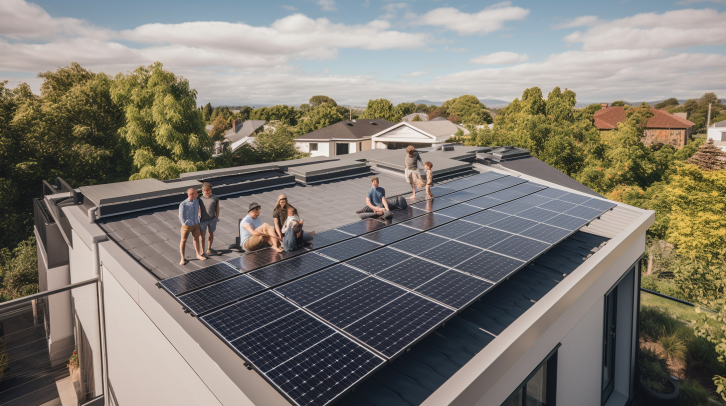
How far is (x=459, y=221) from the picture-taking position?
1052 centimetres

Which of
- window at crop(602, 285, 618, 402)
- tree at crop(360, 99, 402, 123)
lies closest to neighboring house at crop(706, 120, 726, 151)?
tree at crop(360, 99, 402, 123)

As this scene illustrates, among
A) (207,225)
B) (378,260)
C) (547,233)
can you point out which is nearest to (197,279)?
(207,225)

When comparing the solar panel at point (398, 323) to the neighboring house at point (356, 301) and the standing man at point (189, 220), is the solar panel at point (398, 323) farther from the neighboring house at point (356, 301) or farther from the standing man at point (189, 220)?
the standing man at point (189, 220)

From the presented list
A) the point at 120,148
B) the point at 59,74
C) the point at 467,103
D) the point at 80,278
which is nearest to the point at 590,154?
the point at 80,278

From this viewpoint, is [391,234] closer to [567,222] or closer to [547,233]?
[547,233]

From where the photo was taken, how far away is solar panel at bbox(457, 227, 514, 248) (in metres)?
8.95

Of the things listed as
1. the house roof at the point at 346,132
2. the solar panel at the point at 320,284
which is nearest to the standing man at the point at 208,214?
the solar panel at the point at 320,284

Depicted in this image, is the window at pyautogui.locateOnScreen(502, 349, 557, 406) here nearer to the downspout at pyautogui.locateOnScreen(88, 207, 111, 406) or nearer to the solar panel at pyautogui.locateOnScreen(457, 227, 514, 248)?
the solar panel at pyautogui.locateOnScreen(457, 227, 514, 248)

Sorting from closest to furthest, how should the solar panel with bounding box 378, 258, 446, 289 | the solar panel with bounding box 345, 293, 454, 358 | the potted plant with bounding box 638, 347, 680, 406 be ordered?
the solar panel with bounding box 345, 293, 454, 358 < the solar panel with bounding box 378, 258, 446, 289 < the potted plant with bounding box 638, 347, 680, 406

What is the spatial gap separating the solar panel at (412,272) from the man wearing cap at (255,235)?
2.52 metres

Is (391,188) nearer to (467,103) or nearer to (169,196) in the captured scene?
(169,196)

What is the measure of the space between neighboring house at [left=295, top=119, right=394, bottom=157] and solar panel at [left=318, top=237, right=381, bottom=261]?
172 ft

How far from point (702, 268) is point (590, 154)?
1160 inches

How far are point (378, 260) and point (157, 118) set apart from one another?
134 feet
